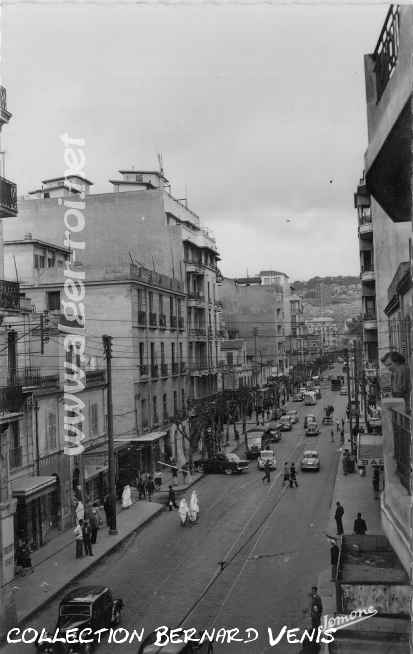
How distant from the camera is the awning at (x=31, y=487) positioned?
2338cm

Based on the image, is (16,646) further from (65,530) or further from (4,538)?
(65,530)

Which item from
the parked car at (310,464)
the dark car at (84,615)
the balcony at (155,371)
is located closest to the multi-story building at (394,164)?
the dark car at (84,615)

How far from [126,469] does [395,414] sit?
2834 centimetres

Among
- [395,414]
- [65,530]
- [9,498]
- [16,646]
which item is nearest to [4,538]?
[9,498]

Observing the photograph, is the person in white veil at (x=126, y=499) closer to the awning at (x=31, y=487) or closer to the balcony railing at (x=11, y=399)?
the awning at (x=31, y=487)

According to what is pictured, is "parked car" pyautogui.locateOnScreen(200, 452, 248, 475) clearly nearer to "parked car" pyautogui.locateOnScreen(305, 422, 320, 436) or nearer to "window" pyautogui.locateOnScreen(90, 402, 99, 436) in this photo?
"window" pyautogui.locateOnScreen(90, 402, 99, 436)

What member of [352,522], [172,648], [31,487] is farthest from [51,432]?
[172,648]

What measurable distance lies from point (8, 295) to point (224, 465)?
26266mm

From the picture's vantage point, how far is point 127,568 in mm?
23000

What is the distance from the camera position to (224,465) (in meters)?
43.6

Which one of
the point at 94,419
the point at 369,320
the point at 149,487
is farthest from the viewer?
the point at 369,320

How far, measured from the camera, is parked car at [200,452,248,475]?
4356cm

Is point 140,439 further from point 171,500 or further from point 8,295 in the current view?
point 8,295

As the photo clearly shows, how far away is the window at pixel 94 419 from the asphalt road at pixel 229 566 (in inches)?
220
